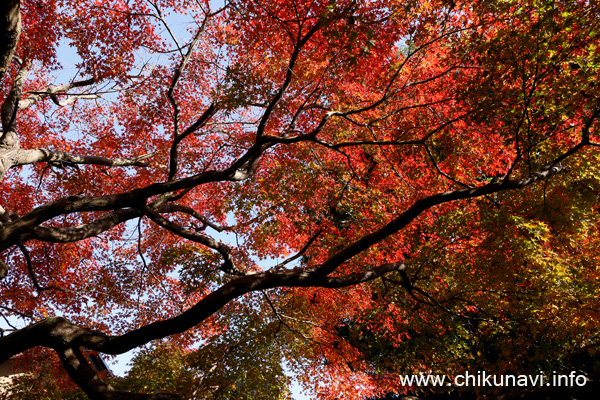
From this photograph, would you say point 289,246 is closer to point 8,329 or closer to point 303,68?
point 303,68

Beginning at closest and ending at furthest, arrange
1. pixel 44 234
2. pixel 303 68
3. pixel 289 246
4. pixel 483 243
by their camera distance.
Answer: pixel 44 234
pixel 303 68
pixel 483 243
pixel 289 246

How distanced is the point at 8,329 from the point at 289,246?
8.51m

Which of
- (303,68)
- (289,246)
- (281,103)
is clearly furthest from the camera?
(289,246)

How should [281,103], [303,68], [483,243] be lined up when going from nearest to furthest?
[281,103] → [303,68] → [483,243]

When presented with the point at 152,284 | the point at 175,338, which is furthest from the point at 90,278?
the point at 175,338

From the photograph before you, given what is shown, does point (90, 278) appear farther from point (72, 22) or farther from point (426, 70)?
point (426, 70)

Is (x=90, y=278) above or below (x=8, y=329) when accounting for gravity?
above

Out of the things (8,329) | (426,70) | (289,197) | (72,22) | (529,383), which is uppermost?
(426,70)

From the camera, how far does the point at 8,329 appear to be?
24.3ft

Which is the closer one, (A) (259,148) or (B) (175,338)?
(A) (259,148)

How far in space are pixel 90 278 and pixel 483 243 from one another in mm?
13662

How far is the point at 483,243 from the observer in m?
11.1

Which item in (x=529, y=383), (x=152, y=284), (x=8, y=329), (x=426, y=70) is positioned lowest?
(x=8, y=329)

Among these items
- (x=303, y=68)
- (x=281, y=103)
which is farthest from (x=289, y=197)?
(x=303, y=68)
